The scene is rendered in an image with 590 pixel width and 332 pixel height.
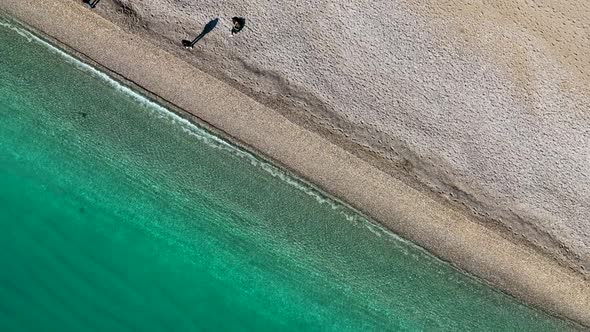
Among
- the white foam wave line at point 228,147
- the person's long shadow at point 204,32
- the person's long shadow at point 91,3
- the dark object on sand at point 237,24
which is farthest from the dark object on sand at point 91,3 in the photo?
the dark object on sand at point 237,24

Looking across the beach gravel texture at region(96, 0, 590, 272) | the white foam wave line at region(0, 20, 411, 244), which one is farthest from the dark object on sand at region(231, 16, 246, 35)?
the white foam wave line at region(0, 20, 411, 244)

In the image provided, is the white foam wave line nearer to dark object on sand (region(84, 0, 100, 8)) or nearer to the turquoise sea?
the turquoise sea

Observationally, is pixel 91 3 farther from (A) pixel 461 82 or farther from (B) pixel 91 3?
(A) pixel 461 82

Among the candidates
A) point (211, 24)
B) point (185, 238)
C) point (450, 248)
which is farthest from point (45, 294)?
point (450, 248)

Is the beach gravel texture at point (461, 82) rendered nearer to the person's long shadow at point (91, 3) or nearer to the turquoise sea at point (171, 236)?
the turquoise sea at point (171, 236)

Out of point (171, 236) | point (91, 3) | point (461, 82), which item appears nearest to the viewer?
point (91, 3)

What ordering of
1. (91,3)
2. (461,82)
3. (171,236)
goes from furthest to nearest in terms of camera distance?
(171,236) → (461,82) → (91,3)

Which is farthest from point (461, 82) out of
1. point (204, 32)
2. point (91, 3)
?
point (91, 3)

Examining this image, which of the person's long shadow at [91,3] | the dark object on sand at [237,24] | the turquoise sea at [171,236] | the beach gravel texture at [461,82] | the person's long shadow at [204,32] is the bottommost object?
the turquoise sea at [171,236]
